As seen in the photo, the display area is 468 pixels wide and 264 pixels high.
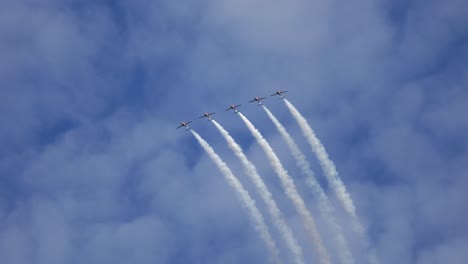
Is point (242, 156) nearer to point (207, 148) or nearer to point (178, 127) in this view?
point (207, 148)

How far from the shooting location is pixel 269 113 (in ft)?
457

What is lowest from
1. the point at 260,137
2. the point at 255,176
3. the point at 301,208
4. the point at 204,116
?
the point at 301,208

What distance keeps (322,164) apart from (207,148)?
27859 millimetres

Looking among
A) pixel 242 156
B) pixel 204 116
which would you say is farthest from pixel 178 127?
pixel 242 156

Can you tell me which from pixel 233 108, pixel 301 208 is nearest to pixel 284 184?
pixel 301 208

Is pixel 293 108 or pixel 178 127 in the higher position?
pixel 178 127

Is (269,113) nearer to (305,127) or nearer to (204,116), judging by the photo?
(305,127)

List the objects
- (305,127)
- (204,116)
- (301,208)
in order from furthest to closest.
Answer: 1. (204,116)
2. (305,127)
3. (301,208)

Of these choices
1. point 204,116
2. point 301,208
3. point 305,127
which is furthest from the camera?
point 204,116

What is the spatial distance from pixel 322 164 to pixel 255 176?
48.9 feet

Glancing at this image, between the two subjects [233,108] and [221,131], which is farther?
[233,108]

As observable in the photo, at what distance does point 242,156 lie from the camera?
139 m

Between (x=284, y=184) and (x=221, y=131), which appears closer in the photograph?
(x=284, y=184)

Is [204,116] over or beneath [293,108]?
over
